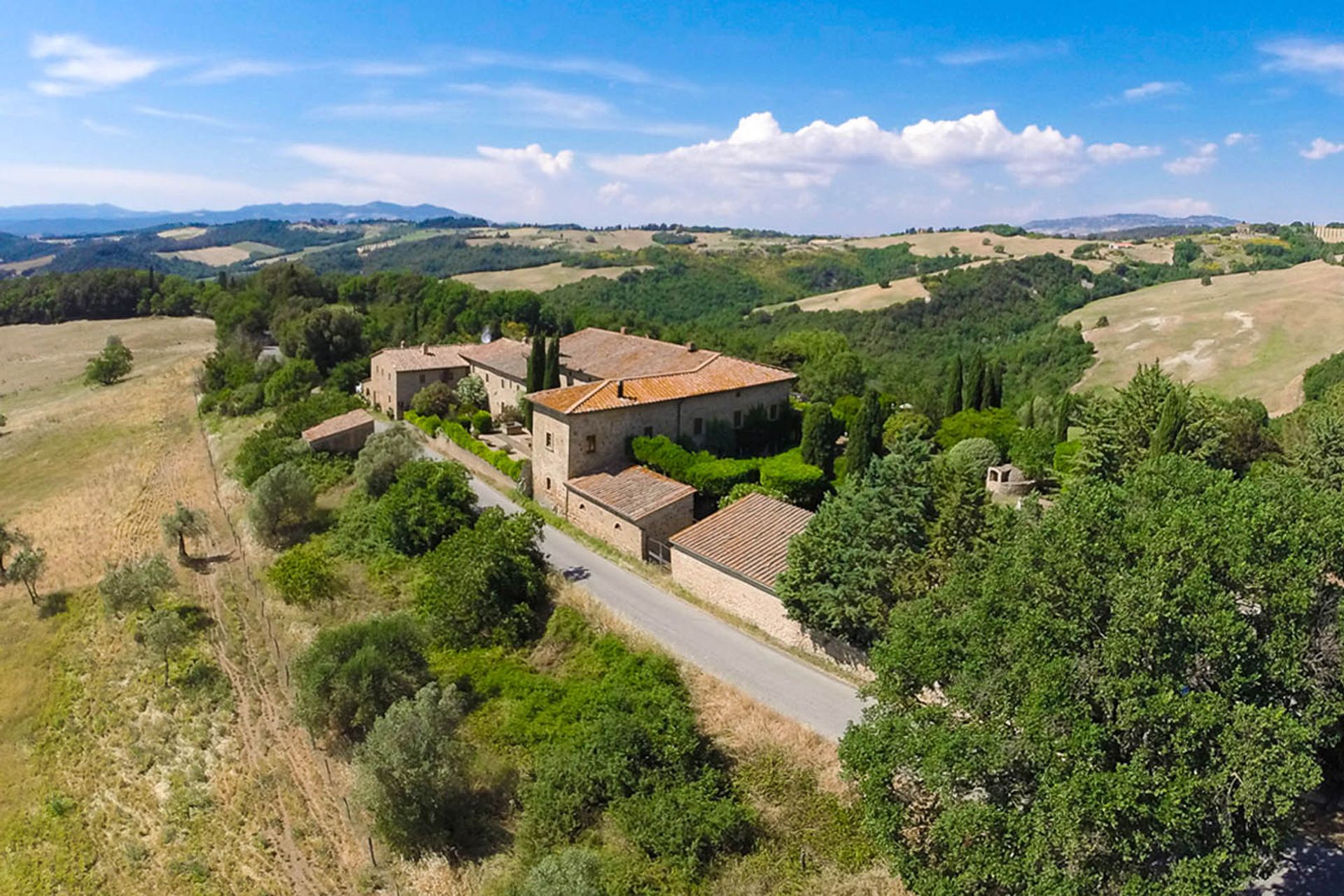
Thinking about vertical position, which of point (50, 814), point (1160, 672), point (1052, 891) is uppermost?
point (1160, 672)

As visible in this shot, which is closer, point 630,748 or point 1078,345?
point 630,748

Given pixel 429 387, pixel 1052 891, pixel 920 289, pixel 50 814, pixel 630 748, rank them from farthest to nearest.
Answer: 1. pixel 920 289
2. pixel 429 387
3. pixel 50 814
4. pixel 630 748
5. pixel 1052 891

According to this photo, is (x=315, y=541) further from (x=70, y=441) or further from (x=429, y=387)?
(x=70, y=441)

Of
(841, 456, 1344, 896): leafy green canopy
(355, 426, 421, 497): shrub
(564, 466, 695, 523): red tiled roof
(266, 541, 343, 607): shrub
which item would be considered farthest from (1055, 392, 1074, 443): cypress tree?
(266, 541, 343, 607): shrub

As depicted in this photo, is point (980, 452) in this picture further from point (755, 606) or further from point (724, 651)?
point (724, 651)

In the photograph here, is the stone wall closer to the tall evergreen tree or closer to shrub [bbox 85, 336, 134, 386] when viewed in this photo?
the tall evergreen tree

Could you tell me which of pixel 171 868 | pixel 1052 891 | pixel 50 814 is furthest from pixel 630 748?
pixel 50 814

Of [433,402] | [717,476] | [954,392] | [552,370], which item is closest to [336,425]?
[433,402]
